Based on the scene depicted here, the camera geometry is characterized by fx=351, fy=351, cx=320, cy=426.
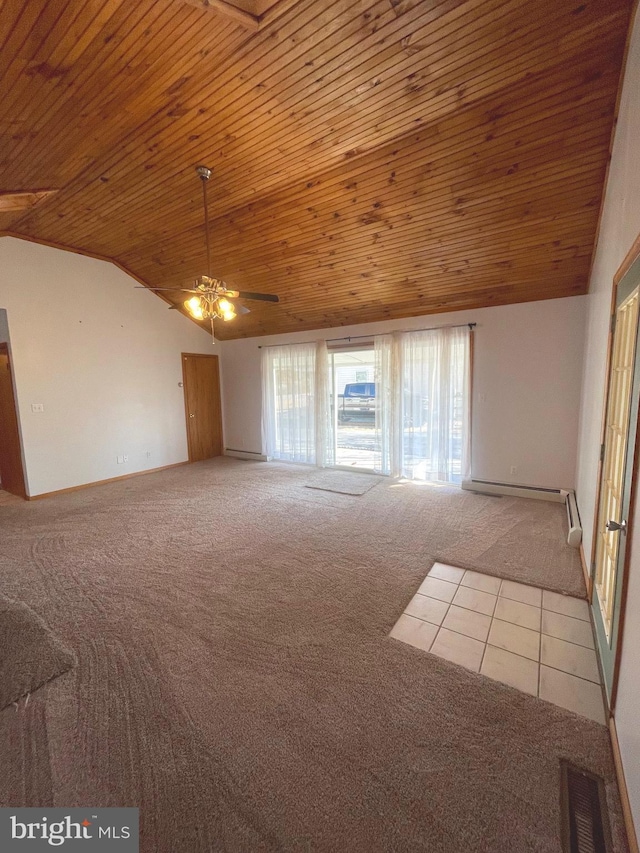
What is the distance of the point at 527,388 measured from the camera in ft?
14.3

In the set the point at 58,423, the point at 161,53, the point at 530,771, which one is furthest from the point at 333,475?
the point at 161,53

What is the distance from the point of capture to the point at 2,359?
4645 mm

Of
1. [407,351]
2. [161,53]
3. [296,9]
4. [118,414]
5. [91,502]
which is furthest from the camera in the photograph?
[118,414]

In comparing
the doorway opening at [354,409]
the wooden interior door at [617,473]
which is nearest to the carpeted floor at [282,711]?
the wooden interior door at [617,473]

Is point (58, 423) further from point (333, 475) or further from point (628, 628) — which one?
point (628, 628)

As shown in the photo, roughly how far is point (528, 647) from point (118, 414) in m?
5.78

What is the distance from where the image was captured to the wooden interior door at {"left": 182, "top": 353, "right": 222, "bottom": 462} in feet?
21.7

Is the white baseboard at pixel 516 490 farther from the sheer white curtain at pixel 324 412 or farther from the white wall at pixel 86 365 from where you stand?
the white wall at pixel 86 365

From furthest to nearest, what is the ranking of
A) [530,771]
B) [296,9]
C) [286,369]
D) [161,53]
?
1. [286,369]
2. [161,53]
3. [296,9]
4. [530,771]

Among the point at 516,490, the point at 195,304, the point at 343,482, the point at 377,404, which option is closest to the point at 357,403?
the point at 377,404

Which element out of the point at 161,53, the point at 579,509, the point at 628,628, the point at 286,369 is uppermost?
the point at 161,53

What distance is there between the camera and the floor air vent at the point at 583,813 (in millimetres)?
1158
